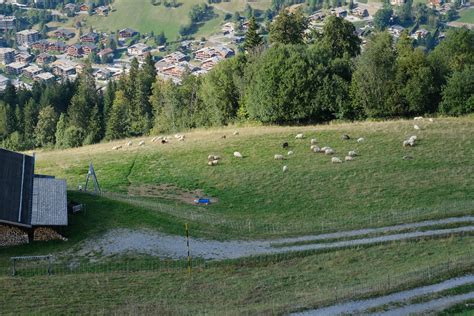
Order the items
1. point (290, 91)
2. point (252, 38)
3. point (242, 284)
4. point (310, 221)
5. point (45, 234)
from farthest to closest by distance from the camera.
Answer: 1. point (252, 38)
2. point (290, 91)
3. point (310, 221)
4. point (45, 234)
5. point (242, 284)

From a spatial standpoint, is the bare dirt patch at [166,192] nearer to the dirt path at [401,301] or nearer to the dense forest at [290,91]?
the dirt path at [401,301]

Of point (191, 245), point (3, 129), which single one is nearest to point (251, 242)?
point (191, 245)

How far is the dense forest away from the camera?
89250 mm

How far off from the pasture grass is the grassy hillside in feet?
23.1

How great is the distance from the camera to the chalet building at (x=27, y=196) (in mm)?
49094

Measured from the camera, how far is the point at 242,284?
4100cm

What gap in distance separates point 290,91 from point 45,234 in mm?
47494

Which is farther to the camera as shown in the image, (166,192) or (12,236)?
(166,192)

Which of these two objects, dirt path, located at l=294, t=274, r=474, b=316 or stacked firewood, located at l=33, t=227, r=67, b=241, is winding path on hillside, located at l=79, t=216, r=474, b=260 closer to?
stacked firewood, located at l=33, t=227, r=67, b=241

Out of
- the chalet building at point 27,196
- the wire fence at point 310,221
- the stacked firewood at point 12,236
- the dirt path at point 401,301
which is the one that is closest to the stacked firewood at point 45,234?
the chalet building at point 27,196

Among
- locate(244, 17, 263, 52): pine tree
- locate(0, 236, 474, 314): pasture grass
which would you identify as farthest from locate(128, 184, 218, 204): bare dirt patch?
locate(244, 17, 263, 52): pine tree

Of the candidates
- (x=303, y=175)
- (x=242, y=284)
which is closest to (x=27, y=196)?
(x=242, y=284)

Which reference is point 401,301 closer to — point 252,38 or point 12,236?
point 12,236

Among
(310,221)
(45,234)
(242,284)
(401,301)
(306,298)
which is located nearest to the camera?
(401,301)
